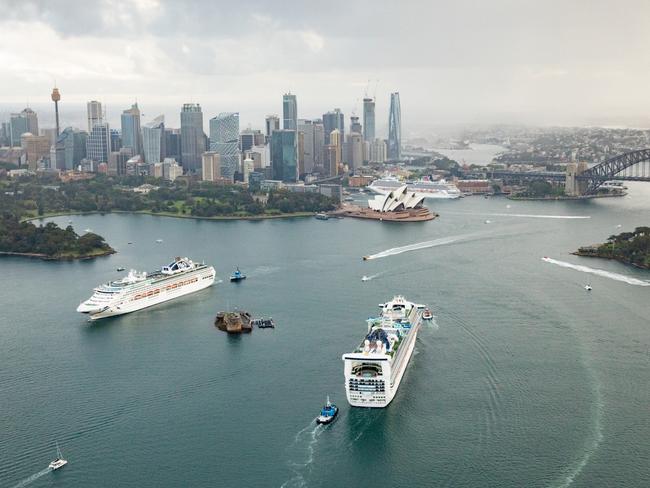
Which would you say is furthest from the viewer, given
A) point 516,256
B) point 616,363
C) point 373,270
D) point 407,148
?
point 407,148

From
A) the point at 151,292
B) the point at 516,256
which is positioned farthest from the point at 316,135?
the point at 151,292

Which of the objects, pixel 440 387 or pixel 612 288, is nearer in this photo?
pixel 440 387

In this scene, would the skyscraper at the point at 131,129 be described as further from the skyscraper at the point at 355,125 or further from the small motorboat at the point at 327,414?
the small motorboat at the point at 327,414

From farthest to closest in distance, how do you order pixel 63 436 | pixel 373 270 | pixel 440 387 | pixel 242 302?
1. pixel 373 270
2. pixel 242 302
3. pixel 440 387
4. pixel 63 436

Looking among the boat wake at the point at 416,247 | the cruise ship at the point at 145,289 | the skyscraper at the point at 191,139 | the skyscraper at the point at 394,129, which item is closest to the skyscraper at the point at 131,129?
the skyscraper at the point at 191,139

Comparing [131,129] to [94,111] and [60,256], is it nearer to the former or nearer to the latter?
[94,111]

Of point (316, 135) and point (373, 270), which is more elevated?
point (316, 135)

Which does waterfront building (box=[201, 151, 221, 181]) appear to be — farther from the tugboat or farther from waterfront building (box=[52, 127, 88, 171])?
the tugboat

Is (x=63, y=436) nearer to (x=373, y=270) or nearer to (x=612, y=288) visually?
(x=373, y=270)
